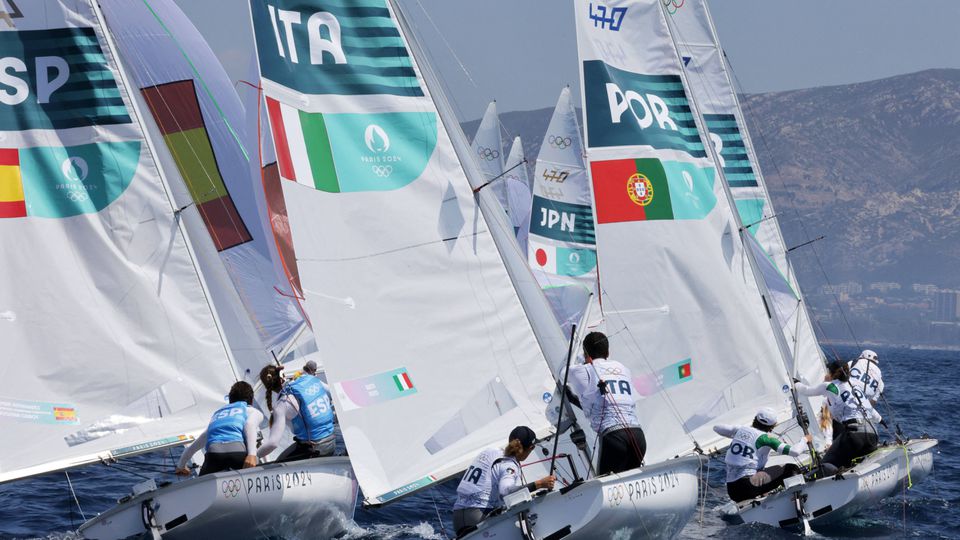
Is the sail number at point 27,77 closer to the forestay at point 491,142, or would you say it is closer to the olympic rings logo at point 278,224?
the olympic rings logo at point 278,224

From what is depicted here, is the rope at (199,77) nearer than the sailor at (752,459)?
No

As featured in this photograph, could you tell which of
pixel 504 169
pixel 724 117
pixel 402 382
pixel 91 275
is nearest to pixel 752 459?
pixel 402 382

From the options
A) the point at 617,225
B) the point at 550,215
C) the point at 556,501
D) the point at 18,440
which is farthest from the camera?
the point at 550,215

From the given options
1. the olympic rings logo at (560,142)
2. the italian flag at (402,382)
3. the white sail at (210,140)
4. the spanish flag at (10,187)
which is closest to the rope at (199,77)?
the white sail at (210,140)

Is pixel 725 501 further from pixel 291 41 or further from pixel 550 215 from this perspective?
pixel 550 215

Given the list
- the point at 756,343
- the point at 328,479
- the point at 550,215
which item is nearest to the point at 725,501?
the point at 756,343

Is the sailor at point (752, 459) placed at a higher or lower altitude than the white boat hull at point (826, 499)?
higher

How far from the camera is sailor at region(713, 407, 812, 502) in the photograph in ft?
43.9

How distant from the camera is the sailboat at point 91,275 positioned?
12.5 m

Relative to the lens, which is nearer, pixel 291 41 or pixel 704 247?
pixel 291 41

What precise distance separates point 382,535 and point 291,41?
5191 mm

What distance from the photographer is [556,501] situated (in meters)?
9.66

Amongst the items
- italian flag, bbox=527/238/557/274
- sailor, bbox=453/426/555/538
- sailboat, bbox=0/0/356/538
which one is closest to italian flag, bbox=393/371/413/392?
sailor, bbox=453/426/555/538

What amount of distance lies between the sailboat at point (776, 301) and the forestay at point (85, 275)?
593 centimetres
